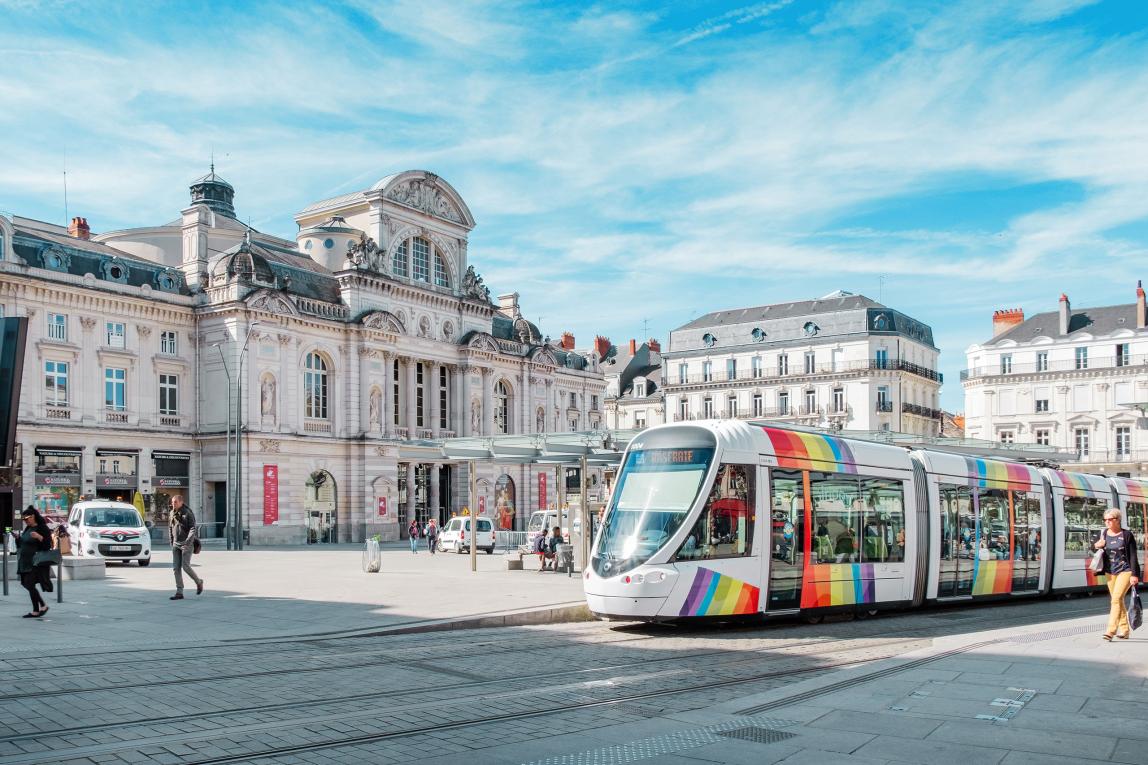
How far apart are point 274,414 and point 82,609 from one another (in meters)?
34.1

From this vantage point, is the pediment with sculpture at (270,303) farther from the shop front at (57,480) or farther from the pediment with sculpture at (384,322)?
the shop front at (57,480)

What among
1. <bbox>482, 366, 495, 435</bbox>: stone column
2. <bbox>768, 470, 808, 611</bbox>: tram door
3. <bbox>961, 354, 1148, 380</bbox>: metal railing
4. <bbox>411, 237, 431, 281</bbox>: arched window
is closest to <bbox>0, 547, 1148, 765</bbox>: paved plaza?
<bbox>768, 470, 808, 611</bbox>: tram door

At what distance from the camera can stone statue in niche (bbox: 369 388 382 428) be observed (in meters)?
56.9

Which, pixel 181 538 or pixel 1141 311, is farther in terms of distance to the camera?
pixel 1141 311

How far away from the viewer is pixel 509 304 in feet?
254

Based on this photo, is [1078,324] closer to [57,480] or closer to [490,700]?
[57,480]

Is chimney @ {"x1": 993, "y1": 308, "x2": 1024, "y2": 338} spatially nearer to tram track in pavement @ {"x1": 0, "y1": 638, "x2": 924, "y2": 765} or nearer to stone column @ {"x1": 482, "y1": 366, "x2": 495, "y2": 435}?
stone column @ {"x1": 482, "y1": 366, "x2": 495, "y2": 435}

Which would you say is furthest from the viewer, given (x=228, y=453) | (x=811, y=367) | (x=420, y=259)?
(x=811, y=367)

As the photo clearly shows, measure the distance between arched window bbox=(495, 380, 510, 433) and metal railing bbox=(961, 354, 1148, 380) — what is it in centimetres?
3178

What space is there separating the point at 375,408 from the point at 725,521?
43281mm

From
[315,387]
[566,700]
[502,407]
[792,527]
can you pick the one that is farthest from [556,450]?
[502,407]

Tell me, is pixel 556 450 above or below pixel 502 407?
below

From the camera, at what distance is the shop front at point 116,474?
46344 mm

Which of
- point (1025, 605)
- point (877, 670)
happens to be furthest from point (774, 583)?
point (1025, 605)
